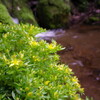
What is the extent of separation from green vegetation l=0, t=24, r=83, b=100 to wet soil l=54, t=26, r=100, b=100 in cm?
227

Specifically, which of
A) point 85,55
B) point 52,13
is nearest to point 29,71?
point 85,55

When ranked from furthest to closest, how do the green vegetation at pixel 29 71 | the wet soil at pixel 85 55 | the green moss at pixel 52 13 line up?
the green moss at pixel 52 13 < the wet soil at pixel 85 55 < the green vegetation at pixel 29 71

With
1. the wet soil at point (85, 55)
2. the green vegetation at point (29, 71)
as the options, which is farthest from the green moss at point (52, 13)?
the green vegetation at point (29, 71)

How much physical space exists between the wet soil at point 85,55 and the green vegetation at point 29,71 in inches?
89.4

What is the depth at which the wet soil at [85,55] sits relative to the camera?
5.08 metres

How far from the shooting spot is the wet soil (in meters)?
5.08

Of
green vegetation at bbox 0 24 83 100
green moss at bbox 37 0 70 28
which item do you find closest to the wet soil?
green moss at bbox 37 0 70 28

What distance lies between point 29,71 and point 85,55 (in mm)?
4768

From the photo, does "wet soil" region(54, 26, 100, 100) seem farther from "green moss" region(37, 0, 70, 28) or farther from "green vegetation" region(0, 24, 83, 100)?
"green vegetation" region(0, 24, 83, 100)

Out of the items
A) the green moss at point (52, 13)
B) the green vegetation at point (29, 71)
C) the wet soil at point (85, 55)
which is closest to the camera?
the green vegetation at point (29, 71)

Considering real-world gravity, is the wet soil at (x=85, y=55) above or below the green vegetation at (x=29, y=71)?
below

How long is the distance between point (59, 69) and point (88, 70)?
3380 millimetres

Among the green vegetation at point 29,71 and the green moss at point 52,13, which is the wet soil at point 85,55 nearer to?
the green moss at point 52,13

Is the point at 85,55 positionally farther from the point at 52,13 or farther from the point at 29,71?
the point at 29,71
